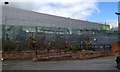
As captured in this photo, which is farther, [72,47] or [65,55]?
[72,47]

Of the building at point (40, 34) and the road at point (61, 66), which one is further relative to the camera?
the building at point (40, 34)

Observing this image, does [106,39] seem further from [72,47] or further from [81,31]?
[72,47]

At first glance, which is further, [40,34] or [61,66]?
[40,34]

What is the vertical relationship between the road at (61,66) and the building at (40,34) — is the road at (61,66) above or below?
below

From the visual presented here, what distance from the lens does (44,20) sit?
42.2 metres

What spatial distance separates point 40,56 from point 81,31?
36.5 ft

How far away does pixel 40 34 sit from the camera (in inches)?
1346

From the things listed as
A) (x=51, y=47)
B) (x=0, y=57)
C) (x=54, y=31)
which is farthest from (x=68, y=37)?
(x=0, y=57)

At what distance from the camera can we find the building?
32156mm

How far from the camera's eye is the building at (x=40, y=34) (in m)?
32.2

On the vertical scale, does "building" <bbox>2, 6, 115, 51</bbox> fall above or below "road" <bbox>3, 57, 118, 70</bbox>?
above

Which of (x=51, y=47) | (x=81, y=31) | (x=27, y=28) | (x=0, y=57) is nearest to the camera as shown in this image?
(x=0, y=57)

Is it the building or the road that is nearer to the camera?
the road

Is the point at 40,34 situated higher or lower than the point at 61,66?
higher
